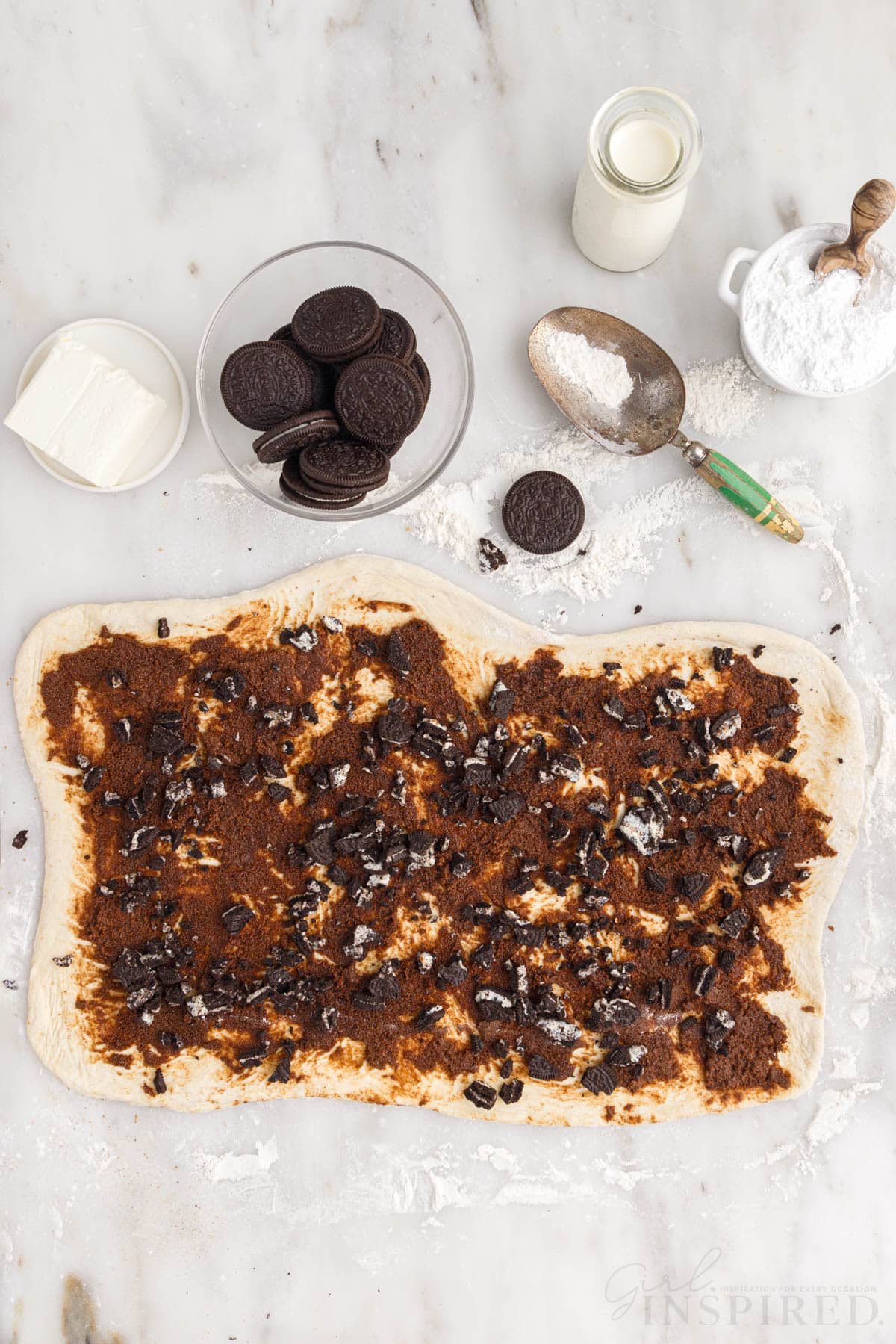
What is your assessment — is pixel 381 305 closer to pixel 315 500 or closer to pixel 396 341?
pixel 396 341

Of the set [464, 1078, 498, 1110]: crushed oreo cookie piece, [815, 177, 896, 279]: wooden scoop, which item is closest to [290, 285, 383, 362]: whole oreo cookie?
[815, 177, 896, 279]: wooden scoop

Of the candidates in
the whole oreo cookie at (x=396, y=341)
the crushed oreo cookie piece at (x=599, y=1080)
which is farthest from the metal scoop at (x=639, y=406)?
the crushed oreo cookie piece at (x=599, y=1080)

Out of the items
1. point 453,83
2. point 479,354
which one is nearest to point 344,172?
point 453,83

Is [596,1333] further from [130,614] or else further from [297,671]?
[130,614]

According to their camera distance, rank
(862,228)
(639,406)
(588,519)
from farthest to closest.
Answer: (588,519)
(639,406)
(862,228)

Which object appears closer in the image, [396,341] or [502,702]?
[396,341]

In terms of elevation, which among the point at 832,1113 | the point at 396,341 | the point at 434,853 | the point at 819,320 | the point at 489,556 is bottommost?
the point at 832,1113

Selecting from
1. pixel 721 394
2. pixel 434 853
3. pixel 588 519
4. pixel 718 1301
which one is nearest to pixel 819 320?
pixel 721 394
